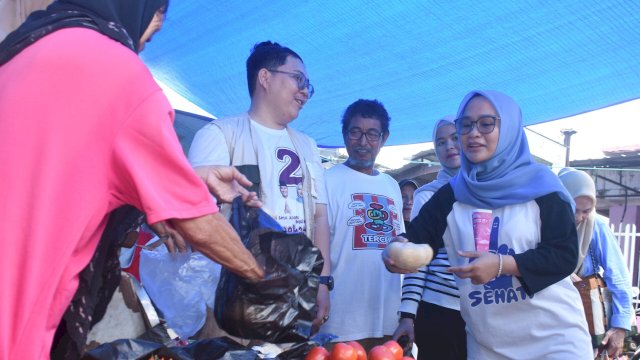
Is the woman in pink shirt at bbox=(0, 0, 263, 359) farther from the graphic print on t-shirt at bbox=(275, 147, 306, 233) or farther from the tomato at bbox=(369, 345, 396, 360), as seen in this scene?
the graphic print on t-shirt at bbox=(275, 147, 306, 233)

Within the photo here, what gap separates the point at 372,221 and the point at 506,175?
112cm

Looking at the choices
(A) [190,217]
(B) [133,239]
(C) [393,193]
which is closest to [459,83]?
(C) [393,193]

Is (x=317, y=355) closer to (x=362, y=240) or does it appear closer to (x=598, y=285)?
(x=362, y=240)

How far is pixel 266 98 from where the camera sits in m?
2.97

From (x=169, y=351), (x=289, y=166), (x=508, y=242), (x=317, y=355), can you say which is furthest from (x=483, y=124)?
(x=169, y=351)

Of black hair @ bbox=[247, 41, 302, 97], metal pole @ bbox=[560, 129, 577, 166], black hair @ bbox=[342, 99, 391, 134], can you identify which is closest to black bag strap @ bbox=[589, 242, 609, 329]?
black hair @ bbox=[342, 99, 391, 134]

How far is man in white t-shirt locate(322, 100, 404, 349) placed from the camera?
330 centimetres

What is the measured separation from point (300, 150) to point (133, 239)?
118 cm

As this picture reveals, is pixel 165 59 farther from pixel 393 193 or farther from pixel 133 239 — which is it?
pixel 133 239

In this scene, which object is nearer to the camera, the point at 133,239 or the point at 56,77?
the point at 56,77

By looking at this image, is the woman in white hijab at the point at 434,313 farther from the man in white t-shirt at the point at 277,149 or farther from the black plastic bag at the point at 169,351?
the black plastic bag at the point at 169,351

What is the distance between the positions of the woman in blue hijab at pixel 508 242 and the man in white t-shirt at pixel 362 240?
78 centimetres

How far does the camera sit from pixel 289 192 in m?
2.79

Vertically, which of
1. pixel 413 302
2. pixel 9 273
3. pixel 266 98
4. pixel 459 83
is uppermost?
pixel 459 83
